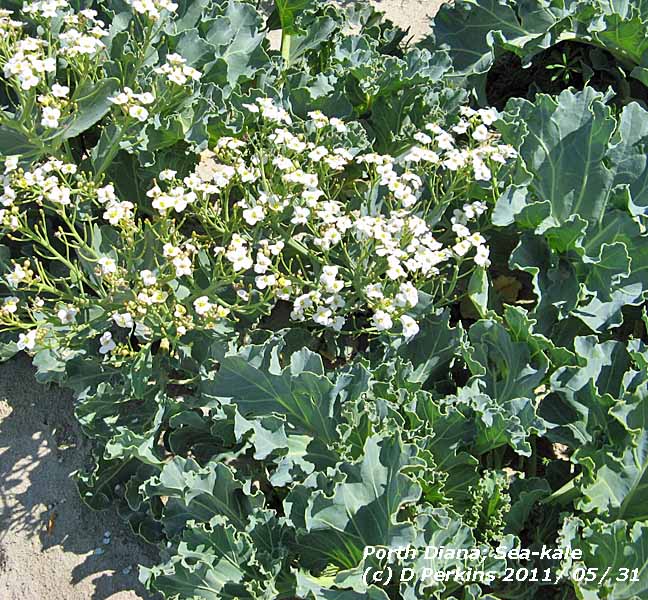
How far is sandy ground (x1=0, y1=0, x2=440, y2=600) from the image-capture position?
3047 millimetres

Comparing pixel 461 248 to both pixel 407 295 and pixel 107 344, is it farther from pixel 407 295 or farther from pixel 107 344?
pixel 107 344

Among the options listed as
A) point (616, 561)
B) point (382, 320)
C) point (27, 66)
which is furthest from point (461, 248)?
point (27, 66)

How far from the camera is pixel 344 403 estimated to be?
9.47ft

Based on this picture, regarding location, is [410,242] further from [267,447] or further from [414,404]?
[267,447]

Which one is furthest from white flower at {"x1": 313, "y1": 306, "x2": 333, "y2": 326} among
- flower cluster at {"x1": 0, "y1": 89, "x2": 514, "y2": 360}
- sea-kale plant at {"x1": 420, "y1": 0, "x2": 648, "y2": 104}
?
sea-kale plant at {"x1": 420, "y1": 0, "x2": 648, "y2": 104}

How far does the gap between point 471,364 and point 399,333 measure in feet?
0.93

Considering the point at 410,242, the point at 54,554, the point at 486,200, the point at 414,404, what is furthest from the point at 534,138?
the point at 54,554

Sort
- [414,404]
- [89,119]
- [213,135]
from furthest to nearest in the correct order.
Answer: [213,135] → [89,119] → [414,404]

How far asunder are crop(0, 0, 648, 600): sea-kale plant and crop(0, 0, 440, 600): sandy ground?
15cm

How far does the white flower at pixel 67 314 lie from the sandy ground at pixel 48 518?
0.69 meters

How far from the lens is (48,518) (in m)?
3.21

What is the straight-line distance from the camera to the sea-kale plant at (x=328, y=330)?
8.88 feet

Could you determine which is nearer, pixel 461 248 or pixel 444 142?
pixel 461 248

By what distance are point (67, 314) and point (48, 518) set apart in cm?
86
